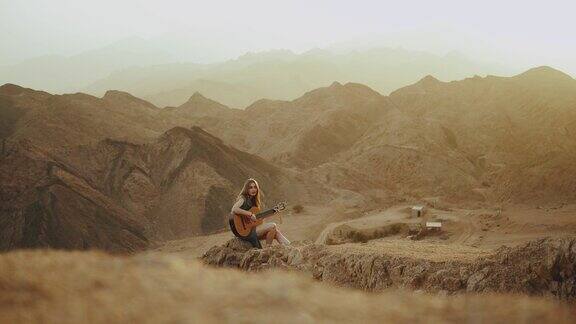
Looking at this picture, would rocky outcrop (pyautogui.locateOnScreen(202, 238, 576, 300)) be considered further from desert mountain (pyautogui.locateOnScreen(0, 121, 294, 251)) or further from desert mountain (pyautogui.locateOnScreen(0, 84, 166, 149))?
desert mountain (pyautogui.locateOnScreen(0, 84, 166, 149))

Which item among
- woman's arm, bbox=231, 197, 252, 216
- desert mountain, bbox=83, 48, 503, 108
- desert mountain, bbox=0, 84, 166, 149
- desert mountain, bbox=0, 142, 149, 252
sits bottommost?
desert mountain, bbox=0, 142, 149, 252

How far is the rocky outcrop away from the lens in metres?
5.04

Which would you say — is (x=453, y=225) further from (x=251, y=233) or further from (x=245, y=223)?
(x=245, y=223)

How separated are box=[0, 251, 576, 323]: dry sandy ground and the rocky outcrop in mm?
1274

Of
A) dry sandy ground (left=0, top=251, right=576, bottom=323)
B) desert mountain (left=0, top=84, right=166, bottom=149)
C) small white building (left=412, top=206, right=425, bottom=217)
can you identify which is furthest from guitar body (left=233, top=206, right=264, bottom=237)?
desert mountain (left=0, top=84, right=166, bottom=149)

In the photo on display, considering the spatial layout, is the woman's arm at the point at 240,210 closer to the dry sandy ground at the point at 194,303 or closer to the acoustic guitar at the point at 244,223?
the acoustic guitar at the point at 244,223

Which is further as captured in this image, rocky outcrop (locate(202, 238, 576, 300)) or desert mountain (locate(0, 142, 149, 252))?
desert mountain (locate(0, 142, 149, 252))

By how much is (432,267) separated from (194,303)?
3687 millimetres

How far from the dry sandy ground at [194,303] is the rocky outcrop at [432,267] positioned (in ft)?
4.18

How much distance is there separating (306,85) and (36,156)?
78.2m

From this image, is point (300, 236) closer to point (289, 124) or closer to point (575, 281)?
point (575, 281)

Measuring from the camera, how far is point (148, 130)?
36.7m

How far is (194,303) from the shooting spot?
3436mm

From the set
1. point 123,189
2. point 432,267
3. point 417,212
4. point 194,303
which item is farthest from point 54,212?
point 194,303
